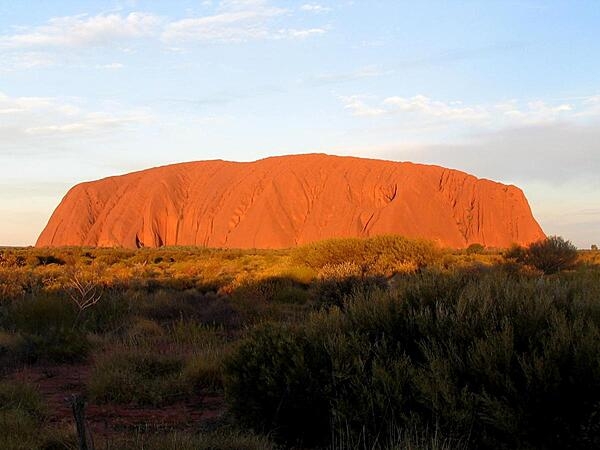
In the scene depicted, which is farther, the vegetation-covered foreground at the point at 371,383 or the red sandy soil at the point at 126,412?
the red sandy soil at the point at 126,412

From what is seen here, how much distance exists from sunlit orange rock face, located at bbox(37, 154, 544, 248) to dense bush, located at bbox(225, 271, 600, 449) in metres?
63.2

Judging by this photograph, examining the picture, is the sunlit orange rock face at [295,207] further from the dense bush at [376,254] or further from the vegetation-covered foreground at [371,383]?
the vegetation-covered foreground at [371,383]

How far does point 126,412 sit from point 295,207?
70.7 meters

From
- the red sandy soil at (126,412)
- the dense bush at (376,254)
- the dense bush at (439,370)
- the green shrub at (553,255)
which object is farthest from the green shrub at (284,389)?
the green shrub at (553,255)

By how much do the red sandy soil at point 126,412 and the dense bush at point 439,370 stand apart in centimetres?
70

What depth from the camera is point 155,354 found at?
956 cm

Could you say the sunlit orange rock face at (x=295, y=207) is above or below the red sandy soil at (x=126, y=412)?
above

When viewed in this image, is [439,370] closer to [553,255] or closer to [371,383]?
[371,383]

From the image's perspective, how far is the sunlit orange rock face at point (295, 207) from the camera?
2921 inches

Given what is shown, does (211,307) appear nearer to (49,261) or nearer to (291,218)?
(49,261)

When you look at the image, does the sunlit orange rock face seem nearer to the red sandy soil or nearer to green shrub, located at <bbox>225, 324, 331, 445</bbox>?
the red sandy soil

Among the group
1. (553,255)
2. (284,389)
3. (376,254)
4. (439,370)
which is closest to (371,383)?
(439,370)

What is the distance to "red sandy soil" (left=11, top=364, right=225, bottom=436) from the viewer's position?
6.45m

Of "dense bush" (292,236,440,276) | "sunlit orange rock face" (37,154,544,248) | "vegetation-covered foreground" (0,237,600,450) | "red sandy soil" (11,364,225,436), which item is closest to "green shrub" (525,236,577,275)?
"dense bush" (292,236,440,276)
